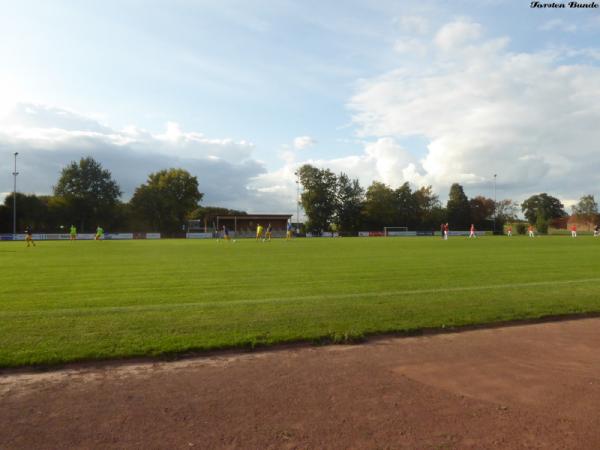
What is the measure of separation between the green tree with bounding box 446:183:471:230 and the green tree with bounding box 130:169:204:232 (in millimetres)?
56814

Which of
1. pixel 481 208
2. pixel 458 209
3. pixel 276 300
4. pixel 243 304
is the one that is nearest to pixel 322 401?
pixel 243 304

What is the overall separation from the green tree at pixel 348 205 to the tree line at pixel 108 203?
2819 centimetres

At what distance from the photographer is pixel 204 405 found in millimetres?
4391

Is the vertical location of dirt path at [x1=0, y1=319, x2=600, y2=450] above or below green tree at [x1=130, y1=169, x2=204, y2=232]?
below

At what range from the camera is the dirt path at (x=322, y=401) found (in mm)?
3729

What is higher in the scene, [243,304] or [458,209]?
[458,209]

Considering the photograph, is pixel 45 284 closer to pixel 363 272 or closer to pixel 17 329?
pixel 17 329

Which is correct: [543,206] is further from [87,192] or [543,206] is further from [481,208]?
[87,192]

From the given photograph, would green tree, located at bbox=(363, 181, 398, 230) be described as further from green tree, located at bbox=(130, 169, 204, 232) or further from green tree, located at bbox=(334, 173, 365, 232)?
green tree, located at bbox=(130, 169, 204, 232)

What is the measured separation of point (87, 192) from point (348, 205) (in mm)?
53571

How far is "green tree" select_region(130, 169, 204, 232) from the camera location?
9031 centimetres

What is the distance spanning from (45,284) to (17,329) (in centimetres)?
574

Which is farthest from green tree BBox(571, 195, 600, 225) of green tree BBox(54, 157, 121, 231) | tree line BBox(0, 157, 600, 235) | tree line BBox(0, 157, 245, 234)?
green tree BBox(54, 157, 121, 231)

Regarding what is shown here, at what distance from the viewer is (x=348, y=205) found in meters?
98.8
